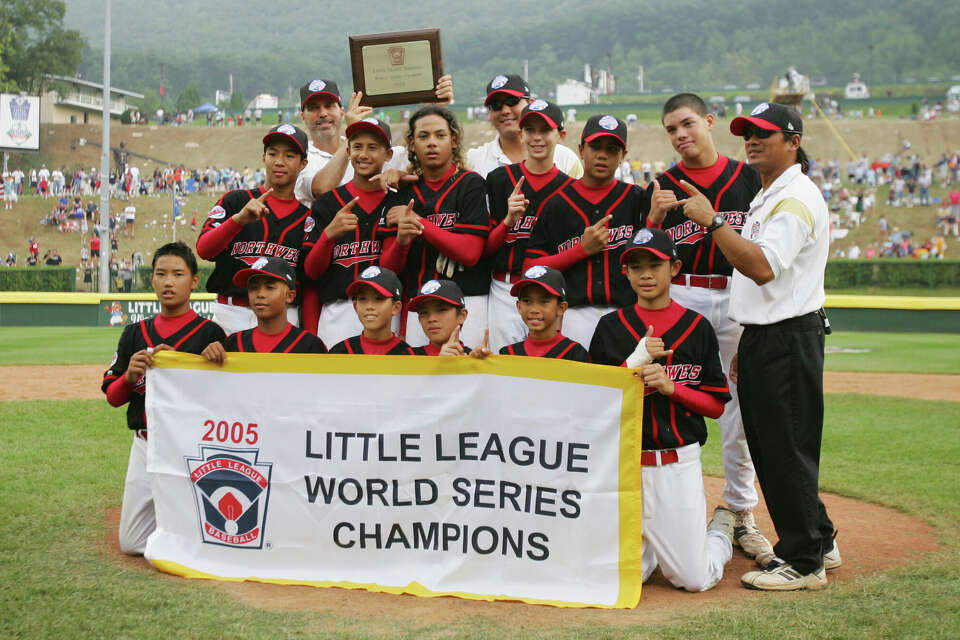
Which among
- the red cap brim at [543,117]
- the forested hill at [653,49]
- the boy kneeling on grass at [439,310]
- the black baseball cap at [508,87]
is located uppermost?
the forested hill at [653,49]

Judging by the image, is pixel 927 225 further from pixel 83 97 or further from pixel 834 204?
pixel 83 97

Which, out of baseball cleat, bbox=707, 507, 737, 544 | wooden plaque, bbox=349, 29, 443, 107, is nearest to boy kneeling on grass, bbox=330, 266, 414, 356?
wooden plaque, bbox=349, 29, 443, 107

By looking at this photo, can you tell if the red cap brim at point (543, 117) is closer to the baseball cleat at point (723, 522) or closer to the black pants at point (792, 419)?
the black pants at point (792, 419)

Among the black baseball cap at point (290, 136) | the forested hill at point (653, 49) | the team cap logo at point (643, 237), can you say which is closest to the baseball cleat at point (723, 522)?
the team cap logo at point (643, 237)

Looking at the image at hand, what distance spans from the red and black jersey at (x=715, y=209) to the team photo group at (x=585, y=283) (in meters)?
0.01

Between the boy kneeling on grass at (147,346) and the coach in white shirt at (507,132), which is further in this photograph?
the coach in white shirt at (507,132)

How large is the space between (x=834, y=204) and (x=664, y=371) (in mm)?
44154

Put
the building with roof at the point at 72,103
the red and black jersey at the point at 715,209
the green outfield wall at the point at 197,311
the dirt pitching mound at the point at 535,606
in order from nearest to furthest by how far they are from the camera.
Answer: the dirt pitching mound at the point at 535,606 < the red and black jersey at the point at 715,209 < the green outfield wall at the point at 197,311 < the building with roof at the point at 72,103

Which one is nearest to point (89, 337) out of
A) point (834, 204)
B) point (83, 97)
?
point (834, 204)

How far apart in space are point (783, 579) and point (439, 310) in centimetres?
221

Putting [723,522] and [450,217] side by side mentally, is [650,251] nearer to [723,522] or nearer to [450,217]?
[450,217]

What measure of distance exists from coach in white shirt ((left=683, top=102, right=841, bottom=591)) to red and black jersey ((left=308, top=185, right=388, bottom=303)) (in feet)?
6.15

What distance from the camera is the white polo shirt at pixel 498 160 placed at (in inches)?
244

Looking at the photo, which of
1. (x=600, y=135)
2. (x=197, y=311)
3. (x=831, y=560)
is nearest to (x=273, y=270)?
(x=600, y=135)
